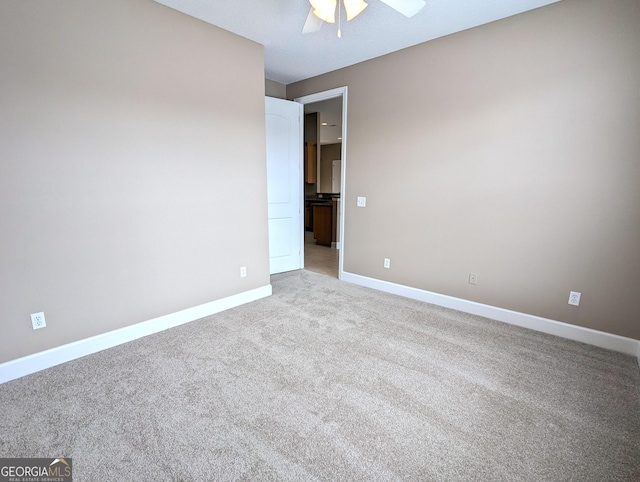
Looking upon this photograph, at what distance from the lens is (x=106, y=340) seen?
240 cm

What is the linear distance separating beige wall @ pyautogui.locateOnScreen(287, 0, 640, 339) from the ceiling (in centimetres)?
18

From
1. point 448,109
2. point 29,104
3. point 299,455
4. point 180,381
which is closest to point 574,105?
point 448,109

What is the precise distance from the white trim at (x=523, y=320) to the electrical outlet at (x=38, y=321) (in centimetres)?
314

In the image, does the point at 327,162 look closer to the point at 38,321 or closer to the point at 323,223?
the point at 323,223

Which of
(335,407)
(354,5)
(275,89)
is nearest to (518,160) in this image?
(354,5)

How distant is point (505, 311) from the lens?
291 cm

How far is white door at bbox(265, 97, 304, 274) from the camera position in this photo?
4129 millimetres

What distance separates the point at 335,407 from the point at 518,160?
2537 millimetres

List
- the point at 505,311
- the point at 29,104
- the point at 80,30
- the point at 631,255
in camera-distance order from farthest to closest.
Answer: the point at 505,311 → the point at 631,255 → the point at 80,30 → the point at 29,104

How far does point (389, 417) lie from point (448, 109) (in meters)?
2.80

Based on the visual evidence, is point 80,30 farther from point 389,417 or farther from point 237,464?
point 389,417

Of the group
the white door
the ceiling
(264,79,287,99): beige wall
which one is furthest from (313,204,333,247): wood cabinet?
the ceiling

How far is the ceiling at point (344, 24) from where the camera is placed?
7.93 feet

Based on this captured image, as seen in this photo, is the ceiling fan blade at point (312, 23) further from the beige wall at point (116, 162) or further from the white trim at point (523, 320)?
the white trim at point (523, 320)
